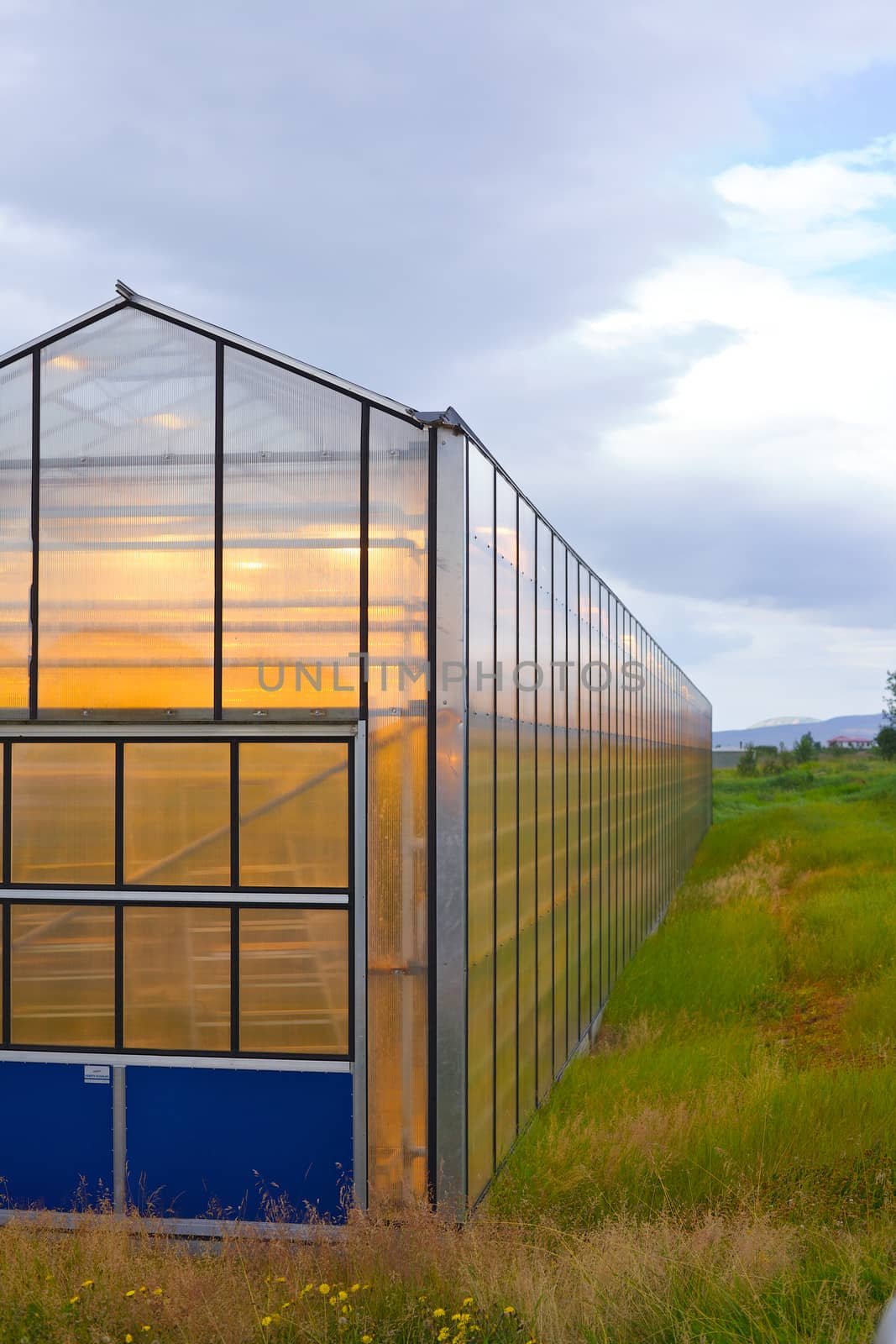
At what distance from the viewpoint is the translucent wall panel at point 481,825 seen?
759 cm

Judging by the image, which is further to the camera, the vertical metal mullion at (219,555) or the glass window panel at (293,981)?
the vertical metal mullion at (219,555)

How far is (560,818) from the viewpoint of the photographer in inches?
447

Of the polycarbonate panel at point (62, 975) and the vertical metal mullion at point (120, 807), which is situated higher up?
the vertical metal mullion at point (120, 807)

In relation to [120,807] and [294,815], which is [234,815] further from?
[120,807]

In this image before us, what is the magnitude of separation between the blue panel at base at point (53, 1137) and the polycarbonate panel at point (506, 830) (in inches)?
105

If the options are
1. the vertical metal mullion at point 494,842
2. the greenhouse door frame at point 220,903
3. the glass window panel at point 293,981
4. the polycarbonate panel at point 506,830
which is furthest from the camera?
the polycarbonate panel at point 506,830

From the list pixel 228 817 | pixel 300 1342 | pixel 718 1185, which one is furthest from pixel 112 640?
pixel 718 1185

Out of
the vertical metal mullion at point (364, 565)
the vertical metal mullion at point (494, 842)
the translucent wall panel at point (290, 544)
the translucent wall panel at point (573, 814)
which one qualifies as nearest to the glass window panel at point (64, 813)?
the translucent wall panel at point (290, 544)

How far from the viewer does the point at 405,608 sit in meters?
7.46

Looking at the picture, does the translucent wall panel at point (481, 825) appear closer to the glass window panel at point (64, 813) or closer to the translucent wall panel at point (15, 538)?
the glass window panel at point (64, 813)

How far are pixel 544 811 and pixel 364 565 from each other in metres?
3.78

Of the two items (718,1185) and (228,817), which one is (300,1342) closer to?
(228,817)

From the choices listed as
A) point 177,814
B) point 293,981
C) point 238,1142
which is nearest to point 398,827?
point 293,981

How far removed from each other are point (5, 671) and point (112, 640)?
79 cm
